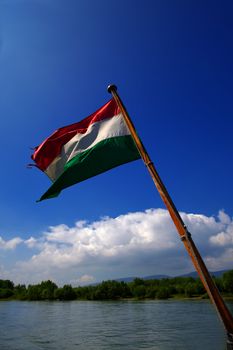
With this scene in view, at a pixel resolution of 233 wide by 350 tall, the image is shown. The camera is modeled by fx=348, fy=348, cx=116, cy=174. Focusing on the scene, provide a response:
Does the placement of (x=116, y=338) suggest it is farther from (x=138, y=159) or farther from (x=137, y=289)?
(x=137, y=289)

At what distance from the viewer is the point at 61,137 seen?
8.24m

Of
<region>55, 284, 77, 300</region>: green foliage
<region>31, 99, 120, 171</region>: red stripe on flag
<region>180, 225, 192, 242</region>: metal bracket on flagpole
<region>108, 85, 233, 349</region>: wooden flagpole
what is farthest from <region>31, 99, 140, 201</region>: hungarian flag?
<region>55, 284, 77, 300</region>: green foliage

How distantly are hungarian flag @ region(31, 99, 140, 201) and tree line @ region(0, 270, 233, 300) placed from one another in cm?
12522

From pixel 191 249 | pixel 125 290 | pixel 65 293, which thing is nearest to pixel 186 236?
pixel 191 249

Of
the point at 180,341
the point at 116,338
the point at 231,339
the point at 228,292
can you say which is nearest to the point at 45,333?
the point at 116,338

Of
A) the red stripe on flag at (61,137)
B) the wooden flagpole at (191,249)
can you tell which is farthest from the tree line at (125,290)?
the wooden flagpole at (191,249)

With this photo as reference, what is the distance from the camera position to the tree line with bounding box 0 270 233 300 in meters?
135

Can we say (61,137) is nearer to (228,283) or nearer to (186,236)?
(186,236)

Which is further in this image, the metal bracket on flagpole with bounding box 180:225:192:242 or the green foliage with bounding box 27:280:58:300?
the green foliage with bounding box 27:280:58:300

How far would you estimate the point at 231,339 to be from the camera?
163 inches

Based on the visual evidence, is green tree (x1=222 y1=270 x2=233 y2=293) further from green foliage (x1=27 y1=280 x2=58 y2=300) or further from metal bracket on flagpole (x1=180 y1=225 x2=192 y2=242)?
metal bracket on flagpole (x1=180 y1=225 x2=192 y2=242)

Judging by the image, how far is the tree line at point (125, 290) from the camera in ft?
443

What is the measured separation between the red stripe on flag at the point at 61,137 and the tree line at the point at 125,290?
125194mm

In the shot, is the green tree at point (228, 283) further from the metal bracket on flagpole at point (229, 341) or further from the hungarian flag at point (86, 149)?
the metal bracket on flagpole at point (229, 341)
